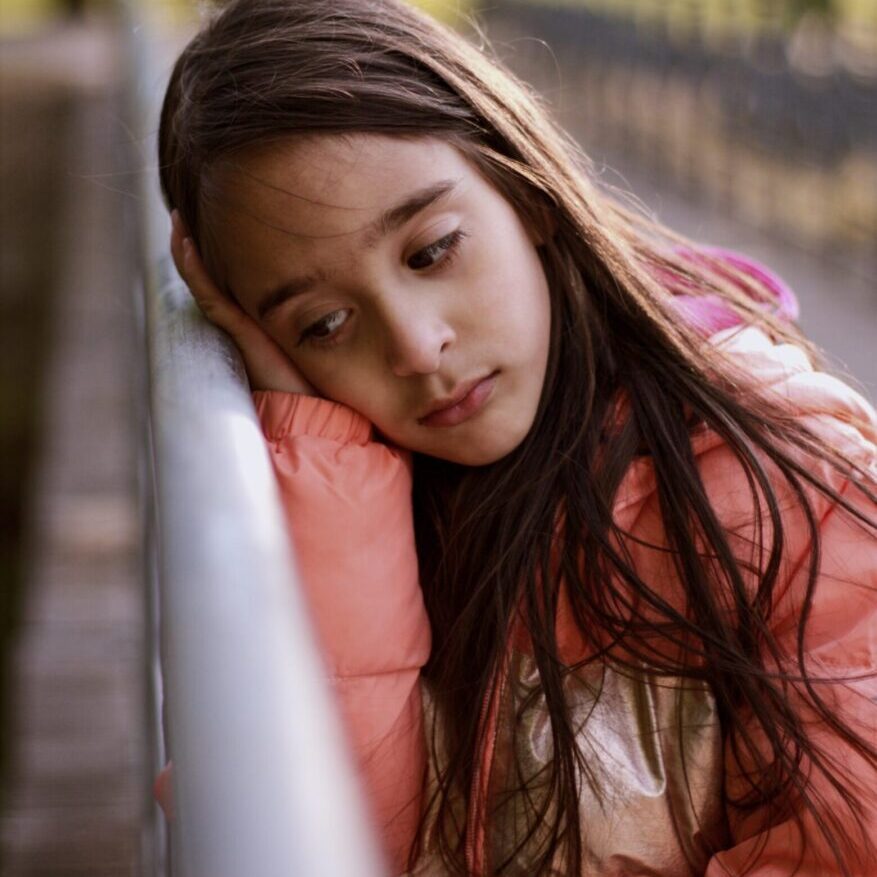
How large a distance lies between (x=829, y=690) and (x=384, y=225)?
0.62m

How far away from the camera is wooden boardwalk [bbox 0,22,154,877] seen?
2.93m

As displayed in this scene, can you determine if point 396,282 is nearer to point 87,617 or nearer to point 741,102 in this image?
point 87,617

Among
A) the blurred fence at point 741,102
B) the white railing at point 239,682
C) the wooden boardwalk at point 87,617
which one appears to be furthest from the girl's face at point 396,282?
the blurred fence at point 741,102

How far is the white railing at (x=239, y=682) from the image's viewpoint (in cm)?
46

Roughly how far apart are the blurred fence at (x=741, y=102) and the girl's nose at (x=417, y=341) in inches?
123

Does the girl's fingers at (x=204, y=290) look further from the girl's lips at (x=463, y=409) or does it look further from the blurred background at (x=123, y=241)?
the girl's lips at (x=463, y=409)

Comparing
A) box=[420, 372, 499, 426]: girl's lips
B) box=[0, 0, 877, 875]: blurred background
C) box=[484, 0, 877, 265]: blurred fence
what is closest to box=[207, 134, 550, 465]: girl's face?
box=[420, 372, 499, 426]: girl's lips

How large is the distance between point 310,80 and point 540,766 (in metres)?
0.73

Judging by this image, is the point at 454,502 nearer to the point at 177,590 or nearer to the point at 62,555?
the point at 177,590

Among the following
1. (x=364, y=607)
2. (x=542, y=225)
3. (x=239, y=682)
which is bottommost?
(x=364, y=607)

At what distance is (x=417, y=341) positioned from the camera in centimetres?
142

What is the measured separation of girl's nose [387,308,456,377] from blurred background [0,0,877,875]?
0.34 meters

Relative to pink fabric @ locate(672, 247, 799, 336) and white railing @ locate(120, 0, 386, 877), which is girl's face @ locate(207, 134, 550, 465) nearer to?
pink fabric @ locate(672, 247, 799, 336)

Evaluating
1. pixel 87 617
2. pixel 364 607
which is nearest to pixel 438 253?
pixel 364 607
